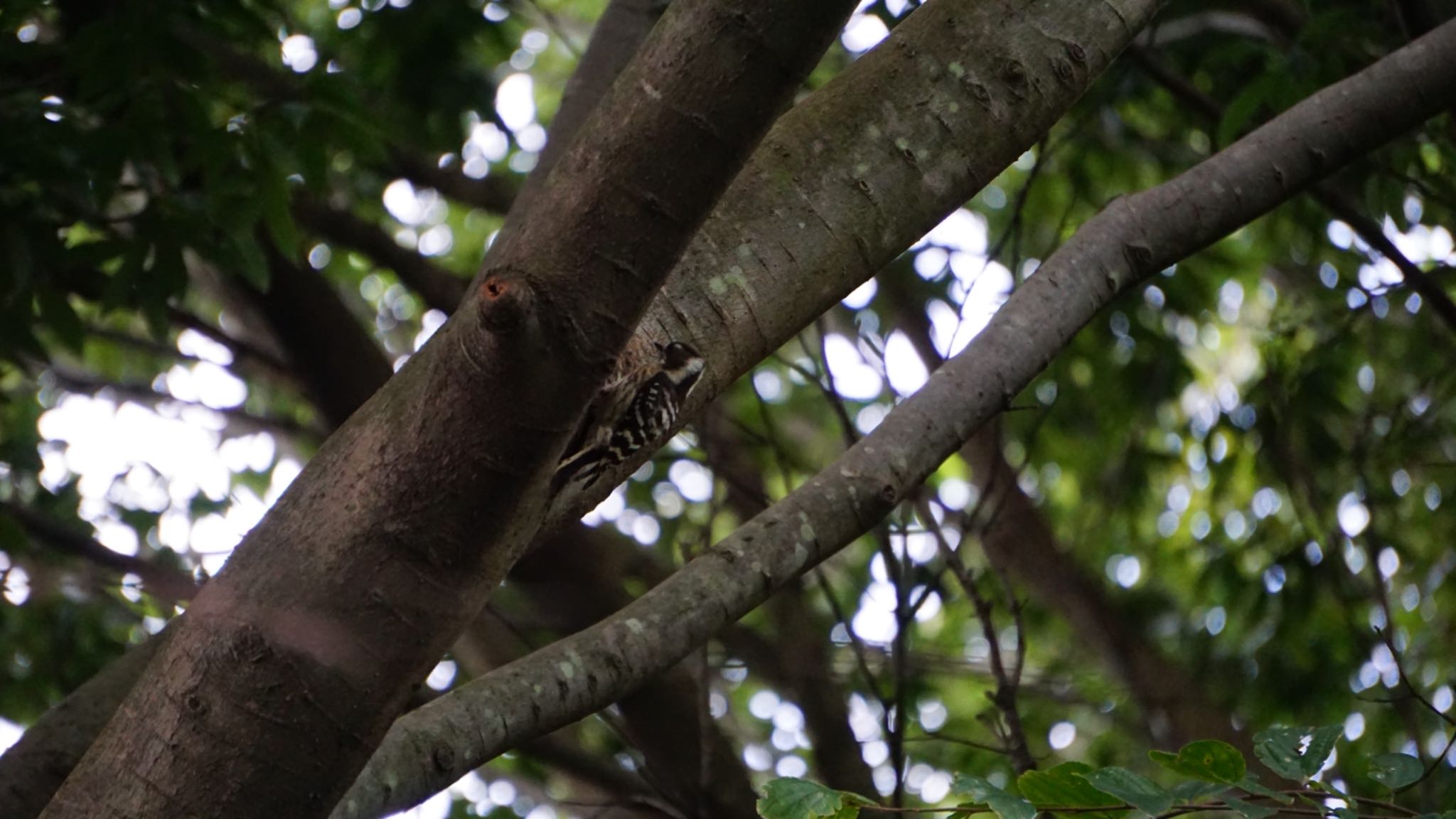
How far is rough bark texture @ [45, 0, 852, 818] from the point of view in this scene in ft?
4.45

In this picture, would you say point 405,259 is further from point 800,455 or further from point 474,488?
point 474,488

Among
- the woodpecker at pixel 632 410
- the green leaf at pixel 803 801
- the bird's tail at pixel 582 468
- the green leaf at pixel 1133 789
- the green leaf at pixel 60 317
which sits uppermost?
the green leaf at pixel 60 317

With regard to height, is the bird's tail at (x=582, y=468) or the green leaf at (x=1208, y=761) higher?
the bird's tail at (x=582, y=468)

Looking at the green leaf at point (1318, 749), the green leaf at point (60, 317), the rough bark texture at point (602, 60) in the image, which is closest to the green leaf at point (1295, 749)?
the green leaf at point (1318, 749)

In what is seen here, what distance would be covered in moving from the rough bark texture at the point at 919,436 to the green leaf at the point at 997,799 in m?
0.54

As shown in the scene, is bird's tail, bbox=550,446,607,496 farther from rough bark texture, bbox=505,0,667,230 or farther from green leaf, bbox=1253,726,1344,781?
rough bark texture, bbox=505,0,667,230

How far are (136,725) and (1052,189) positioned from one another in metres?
4.90

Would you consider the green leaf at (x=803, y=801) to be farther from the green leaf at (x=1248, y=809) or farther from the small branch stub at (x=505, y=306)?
the small branch stub at (x=505, y=306)

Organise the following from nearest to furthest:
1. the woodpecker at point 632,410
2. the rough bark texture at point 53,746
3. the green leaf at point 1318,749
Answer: the green leaf at point 1318,749 → the woodpecker at point 632,410 → the rough bark texture at point 53,746

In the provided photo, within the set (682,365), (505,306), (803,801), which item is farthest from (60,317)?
(803,801)

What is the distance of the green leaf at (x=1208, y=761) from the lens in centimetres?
148

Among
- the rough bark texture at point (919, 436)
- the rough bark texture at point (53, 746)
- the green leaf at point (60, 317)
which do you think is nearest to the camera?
the rough bark texture at point (919, 436)

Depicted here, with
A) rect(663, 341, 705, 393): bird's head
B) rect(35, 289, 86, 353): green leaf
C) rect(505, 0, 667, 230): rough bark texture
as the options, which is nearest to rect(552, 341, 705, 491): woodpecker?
rect(663, 341, 705, 393): bird's head

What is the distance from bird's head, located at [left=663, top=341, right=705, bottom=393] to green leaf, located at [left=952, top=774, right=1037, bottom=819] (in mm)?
708
